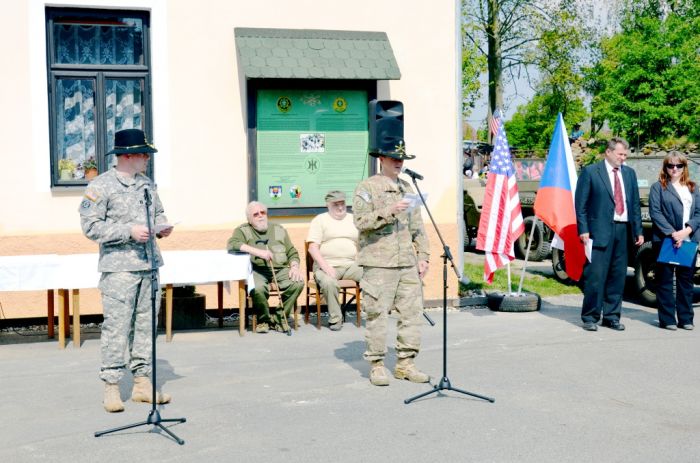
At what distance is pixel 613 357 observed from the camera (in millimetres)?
8906

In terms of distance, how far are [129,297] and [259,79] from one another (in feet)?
16.2

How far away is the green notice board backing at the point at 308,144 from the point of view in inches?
453

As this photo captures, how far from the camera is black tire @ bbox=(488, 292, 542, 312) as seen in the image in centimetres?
1153

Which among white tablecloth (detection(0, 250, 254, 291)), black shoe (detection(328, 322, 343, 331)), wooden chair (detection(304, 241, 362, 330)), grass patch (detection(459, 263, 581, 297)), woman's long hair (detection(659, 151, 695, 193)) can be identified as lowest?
black shoe (detection(328, 322, 343, 331))

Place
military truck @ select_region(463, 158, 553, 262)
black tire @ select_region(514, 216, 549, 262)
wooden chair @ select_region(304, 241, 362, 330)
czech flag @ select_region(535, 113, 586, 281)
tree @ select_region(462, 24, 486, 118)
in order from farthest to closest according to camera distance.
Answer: tree @ select_region(462, 24, 486, 118)
military truck @ select_region(463, 158, 553, 262)
black tire @ select_region(514, 216, 549, 262)
czech flag @ select_region(535, 113, 586, 281)
wooden chair @ select_region(304, 241, 362, 330)

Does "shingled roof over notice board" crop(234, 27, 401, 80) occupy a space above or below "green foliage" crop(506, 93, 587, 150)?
below

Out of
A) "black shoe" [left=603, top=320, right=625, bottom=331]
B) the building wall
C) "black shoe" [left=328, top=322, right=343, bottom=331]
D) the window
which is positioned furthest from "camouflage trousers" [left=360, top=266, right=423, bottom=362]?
the window

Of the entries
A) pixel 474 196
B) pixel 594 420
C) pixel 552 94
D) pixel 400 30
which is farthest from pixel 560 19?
pixel 594 420

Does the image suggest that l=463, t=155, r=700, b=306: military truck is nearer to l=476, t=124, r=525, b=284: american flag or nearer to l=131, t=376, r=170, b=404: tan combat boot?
l=476, t=124, r=525, b=284: american flag

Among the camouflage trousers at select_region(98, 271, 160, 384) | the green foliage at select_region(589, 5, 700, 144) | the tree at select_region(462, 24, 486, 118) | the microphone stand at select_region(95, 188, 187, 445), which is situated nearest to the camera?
the microphone stand at select_region(95, 188, 187, 445)

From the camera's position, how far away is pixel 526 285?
1362 centimetres

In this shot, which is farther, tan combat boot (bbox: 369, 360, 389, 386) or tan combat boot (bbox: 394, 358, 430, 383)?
tan combat boot (bbox: 394, 358, 430, 383)

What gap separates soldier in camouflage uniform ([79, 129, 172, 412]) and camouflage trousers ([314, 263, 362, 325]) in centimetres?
355

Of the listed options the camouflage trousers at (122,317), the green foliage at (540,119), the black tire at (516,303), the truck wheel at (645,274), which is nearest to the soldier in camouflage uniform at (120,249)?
the camouflage trousers at (122,317)
